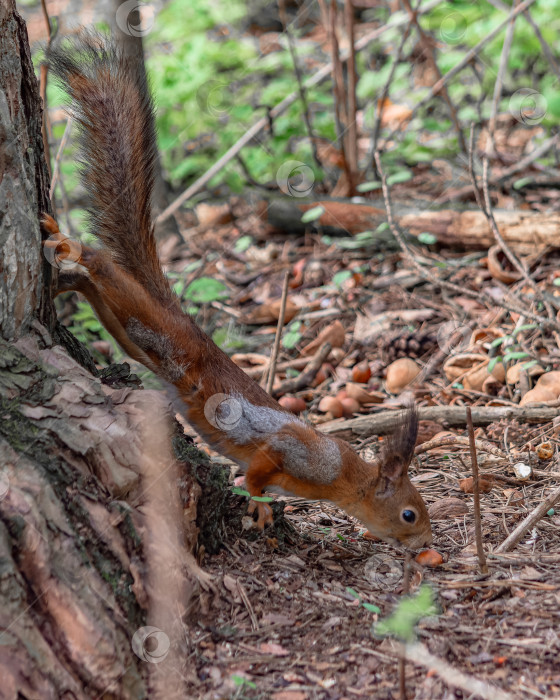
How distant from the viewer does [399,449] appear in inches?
116

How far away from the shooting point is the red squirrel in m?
2.90

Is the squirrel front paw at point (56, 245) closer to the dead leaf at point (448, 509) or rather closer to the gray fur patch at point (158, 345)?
the gray fur patch at point (158, 345)

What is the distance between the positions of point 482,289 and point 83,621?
141 inches

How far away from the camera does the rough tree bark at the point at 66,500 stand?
5.63ft

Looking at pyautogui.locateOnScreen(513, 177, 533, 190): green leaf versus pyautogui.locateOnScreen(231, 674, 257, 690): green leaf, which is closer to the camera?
pyautogui.locateOnScreen(231, 674, 257, 690): green leaf

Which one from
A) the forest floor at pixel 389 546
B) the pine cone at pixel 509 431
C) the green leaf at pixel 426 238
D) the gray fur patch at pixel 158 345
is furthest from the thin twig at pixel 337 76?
the gray fur patch at pixel 158 345

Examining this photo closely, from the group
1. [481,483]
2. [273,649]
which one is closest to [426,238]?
[481,483]

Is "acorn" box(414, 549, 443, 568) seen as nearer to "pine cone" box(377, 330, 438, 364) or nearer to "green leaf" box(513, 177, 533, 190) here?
"pine cone" box(377, 330, 438, 364)

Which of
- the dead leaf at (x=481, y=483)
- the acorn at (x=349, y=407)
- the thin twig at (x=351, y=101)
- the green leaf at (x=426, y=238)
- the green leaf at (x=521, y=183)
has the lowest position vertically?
the dead leaf at (x=481, y=483)

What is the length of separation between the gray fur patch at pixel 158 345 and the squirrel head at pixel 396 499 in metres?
0.90

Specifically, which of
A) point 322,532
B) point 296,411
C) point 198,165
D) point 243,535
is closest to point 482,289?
point 296,411

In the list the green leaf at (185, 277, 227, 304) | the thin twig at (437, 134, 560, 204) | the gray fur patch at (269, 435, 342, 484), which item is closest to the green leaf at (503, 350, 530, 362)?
the gray fur patch at (269, 435, 342, 484)

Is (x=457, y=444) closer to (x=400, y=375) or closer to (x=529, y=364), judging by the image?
(x=529, y=364)

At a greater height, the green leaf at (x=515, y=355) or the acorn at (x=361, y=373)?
the green leaf at (x=515, y=355)
